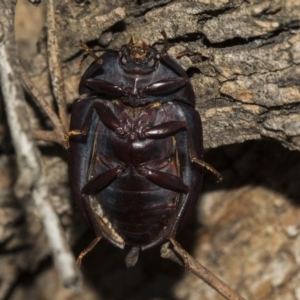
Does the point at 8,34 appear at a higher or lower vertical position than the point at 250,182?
higher

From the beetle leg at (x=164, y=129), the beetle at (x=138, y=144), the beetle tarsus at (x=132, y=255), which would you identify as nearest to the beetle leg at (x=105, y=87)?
the beetle at (x=138, y=144)

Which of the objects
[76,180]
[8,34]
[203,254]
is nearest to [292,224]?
[203,254]

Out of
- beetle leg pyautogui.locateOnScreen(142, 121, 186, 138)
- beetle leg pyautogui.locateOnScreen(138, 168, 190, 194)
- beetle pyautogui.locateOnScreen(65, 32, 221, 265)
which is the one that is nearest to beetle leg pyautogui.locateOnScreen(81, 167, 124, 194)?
beetle pyautogui.locateOnScreen(65, 32, 221, 265)

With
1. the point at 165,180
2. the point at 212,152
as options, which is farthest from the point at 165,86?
the point at 212,152

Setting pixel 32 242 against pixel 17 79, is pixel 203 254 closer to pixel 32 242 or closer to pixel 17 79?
pixel 32 242

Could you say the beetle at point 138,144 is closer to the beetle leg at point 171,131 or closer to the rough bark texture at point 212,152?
the beetle leg at point 171,131

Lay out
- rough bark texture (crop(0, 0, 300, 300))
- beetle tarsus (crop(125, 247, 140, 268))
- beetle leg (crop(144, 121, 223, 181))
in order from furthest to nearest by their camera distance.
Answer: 1. beetle tarsus (crop(125, 247, 140, 268))
2. beetle leg (crop(144, 121, 223, 181))
3. rough bark texture (crop(0, 0, 300, 300))

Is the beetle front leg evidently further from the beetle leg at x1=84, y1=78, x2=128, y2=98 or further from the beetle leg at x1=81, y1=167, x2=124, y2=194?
the beetle leg at x1=81, y1=167, x2=124, y2=194
